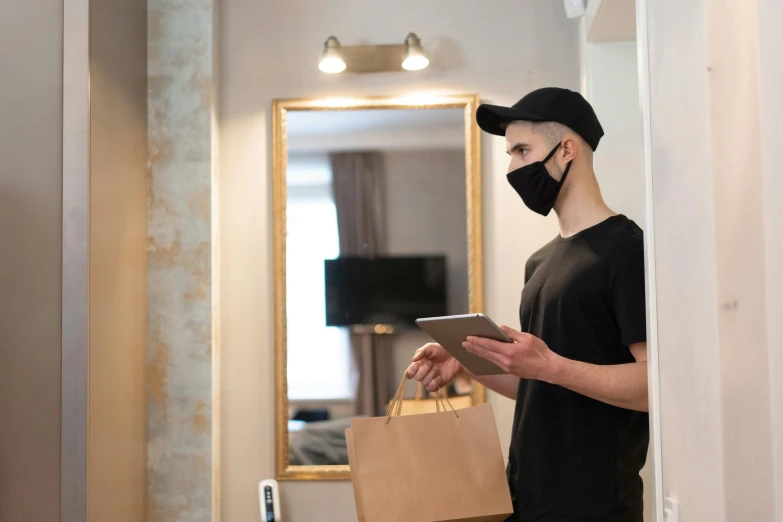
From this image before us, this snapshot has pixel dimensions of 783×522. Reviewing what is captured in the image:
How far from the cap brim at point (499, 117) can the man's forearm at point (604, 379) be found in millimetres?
540

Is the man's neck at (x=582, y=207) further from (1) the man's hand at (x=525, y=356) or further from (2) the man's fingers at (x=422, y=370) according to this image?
(2) the man's fingers at (x=422, y=370)

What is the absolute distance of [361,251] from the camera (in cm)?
237

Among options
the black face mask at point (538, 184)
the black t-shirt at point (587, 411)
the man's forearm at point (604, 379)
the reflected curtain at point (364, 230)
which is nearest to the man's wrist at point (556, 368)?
the man's forearm at point (604, 379)

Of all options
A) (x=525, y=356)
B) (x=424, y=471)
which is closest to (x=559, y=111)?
(x=525, y=356)

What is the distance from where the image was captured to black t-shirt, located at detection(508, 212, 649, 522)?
1427 millimetres

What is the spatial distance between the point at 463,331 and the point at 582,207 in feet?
1.28

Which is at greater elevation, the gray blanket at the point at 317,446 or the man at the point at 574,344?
the man at the point at 574,344

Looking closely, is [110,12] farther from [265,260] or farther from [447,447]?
[447,447]

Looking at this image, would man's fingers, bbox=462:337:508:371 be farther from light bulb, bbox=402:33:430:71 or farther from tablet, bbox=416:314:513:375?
light bulb, bbox=402:33:430:71

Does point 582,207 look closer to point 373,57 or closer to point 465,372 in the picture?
point 465,372

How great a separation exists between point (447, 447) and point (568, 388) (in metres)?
0.29

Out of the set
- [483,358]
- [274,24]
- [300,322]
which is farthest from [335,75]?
[483,358]

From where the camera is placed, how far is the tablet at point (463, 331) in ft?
4.51

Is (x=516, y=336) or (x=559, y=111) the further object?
(x=559, y=111)
